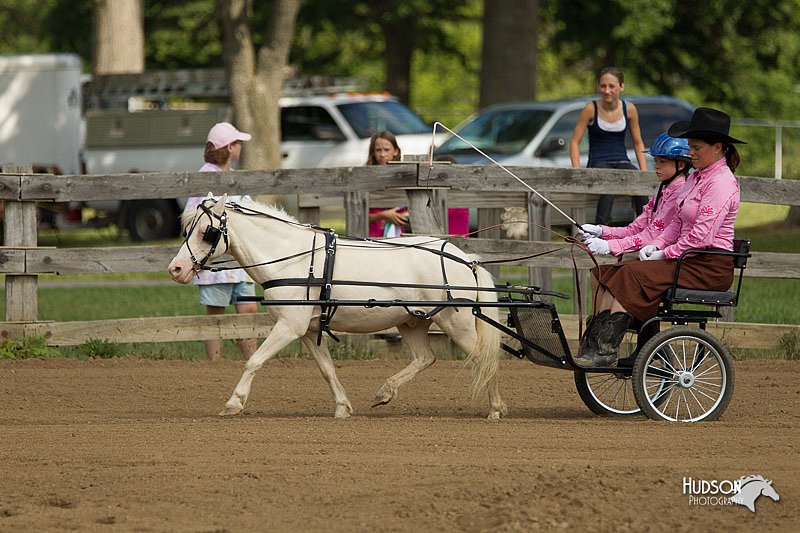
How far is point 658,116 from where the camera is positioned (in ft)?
61.7

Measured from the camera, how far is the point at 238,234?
26.7ft

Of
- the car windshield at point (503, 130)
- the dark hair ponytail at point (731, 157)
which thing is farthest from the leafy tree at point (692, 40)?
the dark hair ponytail at point (731, 157)

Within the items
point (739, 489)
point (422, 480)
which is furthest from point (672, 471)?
point (422, 480)

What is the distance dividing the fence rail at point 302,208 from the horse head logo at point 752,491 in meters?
4.36

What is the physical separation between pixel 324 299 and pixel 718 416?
2719 mm

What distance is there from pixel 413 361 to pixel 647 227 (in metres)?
1.85

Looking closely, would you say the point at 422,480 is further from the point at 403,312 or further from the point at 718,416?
the point at 718,416

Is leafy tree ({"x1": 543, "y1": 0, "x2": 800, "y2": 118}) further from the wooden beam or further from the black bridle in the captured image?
the black bridle

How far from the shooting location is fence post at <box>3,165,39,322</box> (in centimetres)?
1090

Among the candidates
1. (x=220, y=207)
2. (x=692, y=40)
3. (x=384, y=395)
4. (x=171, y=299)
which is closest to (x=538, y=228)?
(x=384, y=395)

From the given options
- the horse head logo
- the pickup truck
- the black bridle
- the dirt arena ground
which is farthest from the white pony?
the pickup truck

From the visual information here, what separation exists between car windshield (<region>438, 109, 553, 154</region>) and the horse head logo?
1206 centimetres

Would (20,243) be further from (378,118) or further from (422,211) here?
(378,118)

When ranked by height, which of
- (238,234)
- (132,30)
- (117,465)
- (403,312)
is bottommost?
(117,465)
